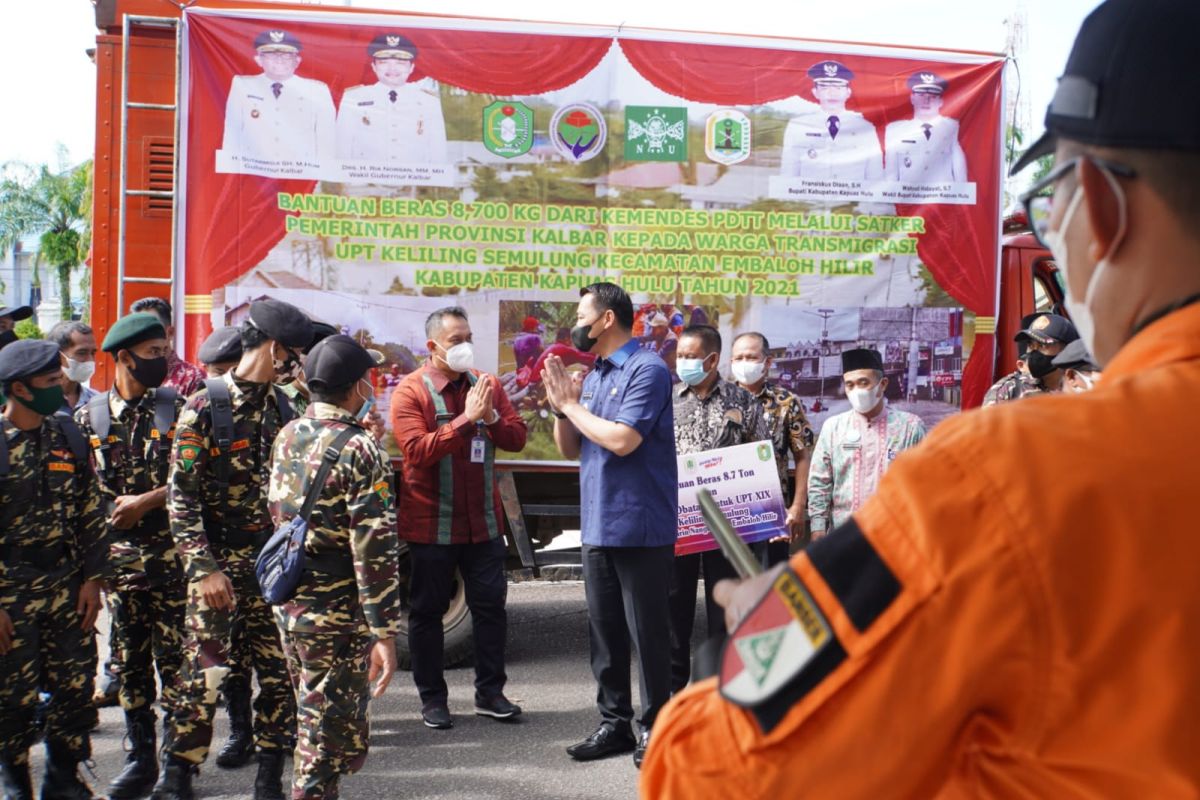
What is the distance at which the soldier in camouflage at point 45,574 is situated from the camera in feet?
13.6

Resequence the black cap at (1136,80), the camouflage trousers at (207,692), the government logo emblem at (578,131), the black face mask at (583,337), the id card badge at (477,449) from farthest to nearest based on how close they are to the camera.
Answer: the government logo emblem at (578,131) → the id card badge at (477,449) → the black face mask at (583,337) → the camouflage trousers at (207,692) → the black cap at (1136,80)

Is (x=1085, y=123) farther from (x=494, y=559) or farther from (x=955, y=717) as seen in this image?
(x=494, y=559)

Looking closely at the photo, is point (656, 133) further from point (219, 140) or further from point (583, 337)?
point (219, 140)

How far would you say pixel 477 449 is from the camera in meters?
5.61

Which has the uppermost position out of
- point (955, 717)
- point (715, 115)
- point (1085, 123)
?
point (715, 115)

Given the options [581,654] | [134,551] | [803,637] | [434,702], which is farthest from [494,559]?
[803,637]

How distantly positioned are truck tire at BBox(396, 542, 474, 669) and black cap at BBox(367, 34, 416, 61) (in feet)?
9.07

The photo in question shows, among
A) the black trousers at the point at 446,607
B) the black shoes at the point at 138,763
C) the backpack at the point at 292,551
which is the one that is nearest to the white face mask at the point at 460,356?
the black trousers at the point at 446,607

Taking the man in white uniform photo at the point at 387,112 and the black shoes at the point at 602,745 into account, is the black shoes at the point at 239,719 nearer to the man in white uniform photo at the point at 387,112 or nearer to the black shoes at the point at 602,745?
the black shoes at the point at 602,745

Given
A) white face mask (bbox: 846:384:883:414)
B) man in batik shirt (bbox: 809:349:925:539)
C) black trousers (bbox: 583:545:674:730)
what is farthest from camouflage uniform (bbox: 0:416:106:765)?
white face mask (bbox: 846:384:883:414)

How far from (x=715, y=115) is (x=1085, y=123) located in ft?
17.7

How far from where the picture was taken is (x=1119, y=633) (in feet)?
2.54

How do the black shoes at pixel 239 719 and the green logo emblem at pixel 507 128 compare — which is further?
the green logo emblem at pixel 507 128

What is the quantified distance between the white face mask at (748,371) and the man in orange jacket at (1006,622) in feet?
16.5
